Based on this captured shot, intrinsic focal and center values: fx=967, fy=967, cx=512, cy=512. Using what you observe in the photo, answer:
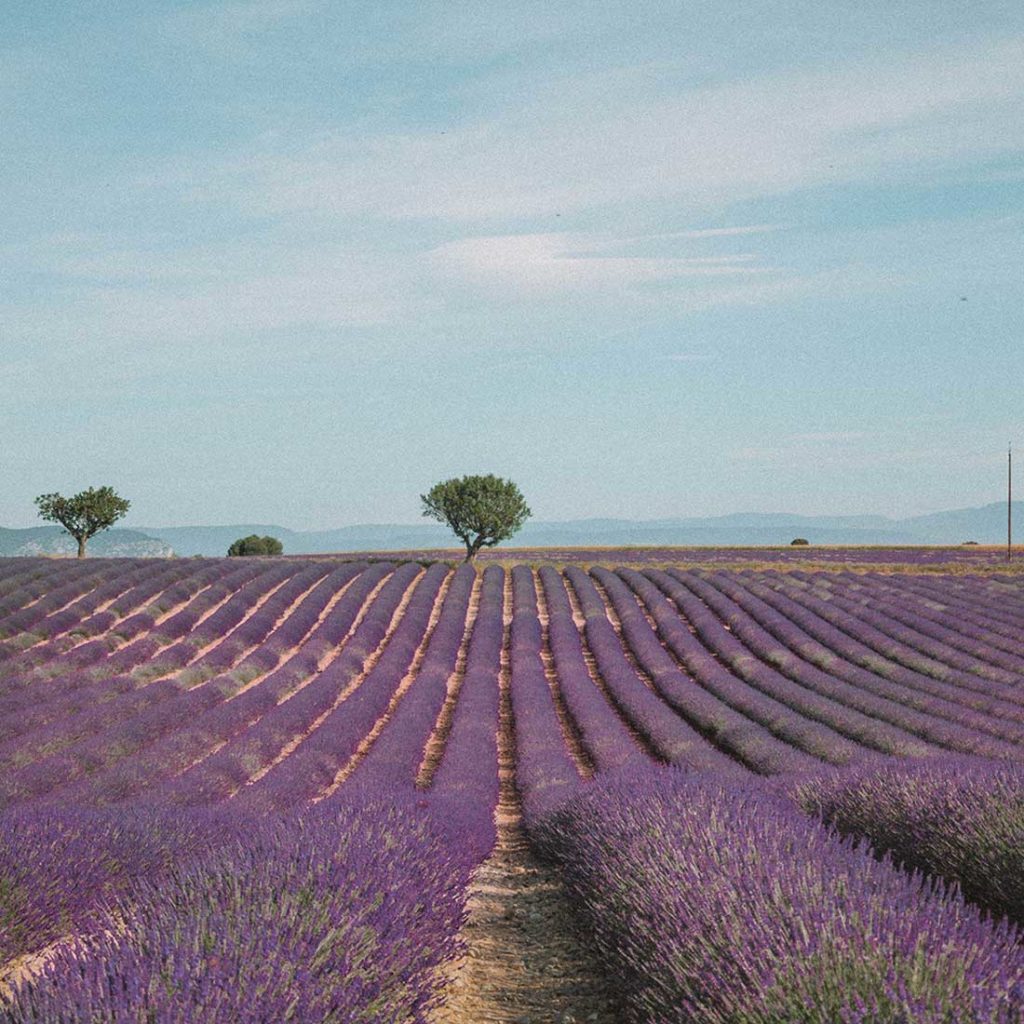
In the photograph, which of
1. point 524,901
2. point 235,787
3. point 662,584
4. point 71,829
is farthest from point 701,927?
point 662,584

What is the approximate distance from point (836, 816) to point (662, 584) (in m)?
19.5

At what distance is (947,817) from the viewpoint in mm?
5816

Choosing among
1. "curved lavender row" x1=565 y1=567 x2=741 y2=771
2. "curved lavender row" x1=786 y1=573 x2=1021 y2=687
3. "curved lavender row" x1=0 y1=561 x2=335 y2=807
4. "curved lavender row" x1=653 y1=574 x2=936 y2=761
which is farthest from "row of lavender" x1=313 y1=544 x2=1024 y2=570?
"curved lavender row" x1=0 y1=561 x2=335 y2=807

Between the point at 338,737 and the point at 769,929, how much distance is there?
9.46 m

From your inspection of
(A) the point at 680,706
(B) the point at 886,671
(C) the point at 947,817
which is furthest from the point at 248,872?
(B) the point at 886,671

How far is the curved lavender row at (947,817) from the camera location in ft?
17.2

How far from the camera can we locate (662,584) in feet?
86.5

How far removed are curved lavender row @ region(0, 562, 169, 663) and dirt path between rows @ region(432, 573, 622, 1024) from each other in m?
11.7

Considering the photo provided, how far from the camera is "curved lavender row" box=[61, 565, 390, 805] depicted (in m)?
9.57

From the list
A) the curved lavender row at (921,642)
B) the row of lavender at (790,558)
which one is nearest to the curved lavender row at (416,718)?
the curved lavender row at (921,642)

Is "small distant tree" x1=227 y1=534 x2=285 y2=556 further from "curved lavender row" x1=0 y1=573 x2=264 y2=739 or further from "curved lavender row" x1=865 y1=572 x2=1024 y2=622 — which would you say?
"curved lavender row" x1=865 y1=572 x2=1024 y2=622

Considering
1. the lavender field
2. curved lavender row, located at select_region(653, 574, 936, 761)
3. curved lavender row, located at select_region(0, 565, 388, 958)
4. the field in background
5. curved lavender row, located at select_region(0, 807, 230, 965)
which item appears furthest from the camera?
the field in background

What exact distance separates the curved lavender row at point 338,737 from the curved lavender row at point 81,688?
356 cm

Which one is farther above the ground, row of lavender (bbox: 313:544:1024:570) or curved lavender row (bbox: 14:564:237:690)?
row of lavender (bbox: 313:544:1024:570)
